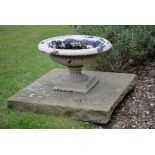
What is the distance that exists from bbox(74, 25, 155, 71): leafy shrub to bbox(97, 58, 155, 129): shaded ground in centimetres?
48

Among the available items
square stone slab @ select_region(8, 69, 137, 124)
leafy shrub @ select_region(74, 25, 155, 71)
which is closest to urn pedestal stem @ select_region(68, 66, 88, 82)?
square stone slab @ select_region(8, 69, 137, 124)

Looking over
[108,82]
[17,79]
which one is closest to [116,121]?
[108,82]

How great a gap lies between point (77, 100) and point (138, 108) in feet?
3.02

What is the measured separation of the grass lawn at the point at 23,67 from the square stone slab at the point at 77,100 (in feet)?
0.33

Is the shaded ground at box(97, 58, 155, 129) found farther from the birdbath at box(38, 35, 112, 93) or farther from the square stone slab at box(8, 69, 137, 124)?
the birdbath at box(38, 35, 112, 93)

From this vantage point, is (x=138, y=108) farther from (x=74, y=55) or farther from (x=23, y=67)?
(x=23, y=67)

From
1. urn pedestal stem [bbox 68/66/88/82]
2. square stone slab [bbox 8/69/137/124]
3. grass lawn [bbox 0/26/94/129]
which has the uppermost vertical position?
urn pedestal stem [bbox 68/66/88/82]

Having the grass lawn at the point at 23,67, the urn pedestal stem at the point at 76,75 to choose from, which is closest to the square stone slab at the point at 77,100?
the grass lawn at the point at 23,67

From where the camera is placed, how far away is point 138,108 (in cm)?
617

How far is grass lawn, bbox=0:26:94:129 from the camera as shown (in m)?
5.71

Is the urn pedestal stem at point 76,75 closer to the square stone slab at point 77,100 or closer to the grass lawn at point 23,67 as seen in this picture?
the square stone slab at point 77,100

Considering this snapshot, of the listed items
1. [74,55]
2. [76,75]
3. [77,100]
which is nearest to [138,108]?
[77,100]

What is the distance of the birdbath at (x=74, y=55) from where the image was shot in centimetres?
591

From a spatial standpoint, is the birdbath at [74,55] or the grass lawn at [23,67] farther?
the birdbath at [74,55]
